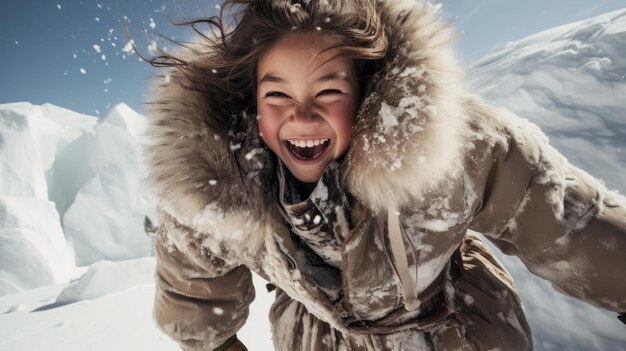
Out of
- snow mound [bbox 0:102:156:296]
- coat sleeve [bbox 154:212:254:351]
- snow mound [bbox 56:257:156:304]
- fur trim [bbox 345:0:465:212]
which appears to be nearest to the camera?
fur trim [bbox 345:0:465:212]

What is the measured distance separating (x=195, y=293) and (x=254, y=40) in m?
0.83

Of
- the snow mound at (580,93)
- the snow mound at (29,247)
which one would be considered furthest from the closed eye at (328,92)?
the snow mound at (29,247)

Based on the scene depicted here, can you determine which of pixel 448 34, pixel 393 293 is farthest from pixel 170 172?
pixel 448 34

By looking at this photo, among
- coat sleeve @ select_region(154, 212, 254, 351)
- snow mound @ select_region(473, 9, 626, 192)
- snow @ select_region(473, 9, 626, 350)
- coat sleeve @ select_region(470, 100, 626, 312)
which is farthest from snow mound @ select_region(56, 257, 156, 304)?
snow mound @ select_region(473, 9, 626, 192)

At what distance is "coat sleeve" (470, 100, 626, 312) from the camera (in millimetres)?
899

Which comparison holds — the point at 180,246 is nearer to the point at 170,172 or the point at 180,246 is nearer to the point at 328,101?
the point at 170,172

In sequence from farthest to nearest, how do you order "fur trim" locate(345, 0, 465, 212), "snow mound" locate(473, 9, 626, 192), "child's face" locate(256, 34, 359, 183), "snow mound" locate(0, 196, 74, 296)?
"snow mound" locate(0, 196, 74, 296), "snow mound" locate(473, 9, 626, 192), "child's face" locate(256, 34, 359, 183), "fur trim" locate(345, 0, 465, 212)

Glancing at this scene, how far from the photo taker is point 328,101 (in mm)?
987

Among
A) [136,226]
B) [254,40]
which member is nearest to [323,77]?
[254,40]

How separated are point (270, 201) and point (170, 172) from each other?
Answer: 0.98 feet

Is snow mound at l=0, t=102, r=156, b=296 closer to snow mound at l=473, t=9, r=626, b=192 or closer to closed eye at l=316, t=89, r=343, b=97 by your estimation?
snow mound at l=473, t=9, r=626, b=192

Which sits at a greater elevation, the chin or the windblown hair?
the windblown hair

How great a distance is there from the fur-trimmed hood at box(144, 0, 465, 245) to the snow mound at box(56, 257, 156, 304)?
5.47 m

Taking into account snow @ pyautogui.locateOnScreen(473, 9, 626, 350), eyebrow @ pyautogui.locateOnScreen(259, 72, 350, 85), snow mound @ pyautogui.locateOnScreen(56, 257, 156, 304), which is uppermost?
eyebrow @ pyautogui.locateOnScreen(259, 72, 350, 85)
